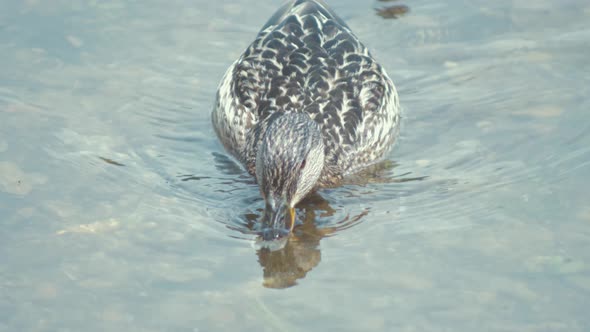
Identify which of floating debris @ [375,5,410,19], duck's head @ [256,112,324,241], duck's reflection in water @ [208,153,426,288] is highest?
floating debris @ [375,5,410,19]

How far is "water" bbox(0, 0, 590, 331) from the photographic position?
6551 millimetres

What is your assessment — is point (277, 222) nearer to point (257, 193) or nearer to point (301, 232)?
point (301, 232)

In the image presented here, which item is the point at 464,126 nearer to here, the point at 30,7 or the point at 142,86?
the point at 142,86

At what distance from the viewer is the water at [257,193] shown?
6.55 metres

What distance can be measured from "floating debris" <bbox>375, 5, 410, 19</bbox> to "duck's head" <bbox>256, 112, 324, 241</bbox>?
3.63 metres

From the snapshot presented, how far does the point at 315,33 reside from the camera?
378 inches

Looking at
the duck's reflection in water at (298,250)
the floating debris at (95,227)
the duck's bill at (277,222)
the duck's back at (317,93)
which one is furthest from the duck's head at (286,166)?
the floating debris at (95,227)

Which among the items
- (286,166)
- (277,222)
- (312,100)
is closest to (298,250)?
(277,222)

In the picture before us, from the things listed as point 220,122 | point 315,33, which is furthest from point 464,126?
point 220,122

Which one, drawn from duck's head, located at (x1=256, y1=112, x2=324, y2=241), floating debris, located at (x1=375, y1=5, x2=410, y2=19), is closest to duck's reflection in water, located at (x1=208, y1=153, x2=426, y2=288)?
duck's head, located at (x1=256, y1=112, x2=324, y2=241)

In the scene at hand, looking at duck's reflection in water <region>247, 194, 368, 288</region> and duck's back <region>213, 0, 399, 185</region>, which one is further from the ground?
duck's back <region>213, 0, 399, 185</region>

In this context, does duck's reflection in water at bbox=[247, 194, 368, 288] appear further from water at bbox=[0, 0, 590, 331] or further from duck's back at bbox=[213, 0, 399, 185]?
duck's back at bbox=[213, 0, 399, 185]

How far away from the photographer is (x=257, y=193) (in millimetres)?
8523

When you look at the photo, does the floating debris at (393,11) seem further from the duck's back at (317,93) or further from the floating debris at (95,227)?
the floating debris at (95,227)
